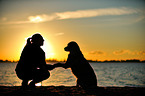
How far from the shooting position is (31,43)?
255 inches

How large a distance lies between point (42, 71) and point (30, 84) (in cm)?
63

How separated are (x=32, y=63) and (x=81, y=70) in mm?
1876

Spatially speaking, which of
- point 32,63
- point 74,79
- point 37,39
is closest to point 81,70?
point 32,63

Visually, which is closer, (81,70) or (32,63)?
(32,63)

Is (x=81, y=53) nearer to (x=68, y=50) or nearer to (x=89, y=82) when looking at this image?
(x=68, y=50)

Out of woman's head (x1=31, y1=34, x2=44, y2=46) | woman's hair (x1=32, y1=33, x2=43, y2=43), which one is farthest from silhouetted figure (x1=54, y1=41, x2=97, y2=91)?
woman's hair (x1=32, y1=33, x2=43, y2=43)

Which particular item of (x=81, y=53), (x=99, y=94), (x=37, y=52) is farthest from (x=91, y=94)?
(x=37, y=52)

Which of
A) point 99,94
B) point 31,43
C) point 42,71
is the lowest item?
point 99,94

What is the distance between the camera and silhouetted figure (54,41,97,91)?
6910 mm

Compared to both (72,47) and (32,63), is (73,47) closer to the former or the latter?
(72,47)

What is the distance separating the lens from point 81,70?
7023 mm

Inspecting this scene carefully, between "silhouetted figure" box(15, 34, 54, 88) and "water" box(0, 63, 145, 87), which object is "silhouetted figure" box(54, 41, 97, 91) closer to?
"silhouetted figure" box(15, 34, 54, 88)

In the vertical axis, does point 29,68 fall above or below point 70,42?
below

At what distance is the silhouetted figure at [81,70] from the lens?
6.91 m
